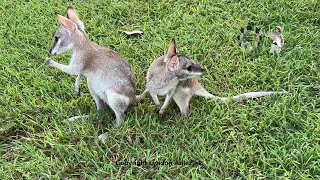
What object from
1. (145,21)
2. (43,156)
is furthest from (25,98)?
(145,21)

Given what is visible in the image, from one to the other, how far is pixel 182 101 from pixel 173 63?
16.2 inches

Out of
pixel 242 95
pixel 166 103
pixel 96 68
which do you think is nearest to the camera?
pixel 96 68

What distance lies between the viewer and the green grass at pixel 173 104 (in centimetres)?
354

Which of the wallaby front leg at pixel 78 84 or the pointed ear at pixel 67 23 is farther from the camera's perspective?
the wallaby front leg at pixel 78 84

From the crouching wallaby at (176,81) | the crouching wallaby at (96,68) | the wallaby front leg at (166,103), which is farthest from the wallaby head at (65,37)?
the wallaby front leg at (166,103)

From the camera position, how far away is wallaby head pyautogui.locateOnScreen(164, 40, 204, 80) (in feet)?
12.4

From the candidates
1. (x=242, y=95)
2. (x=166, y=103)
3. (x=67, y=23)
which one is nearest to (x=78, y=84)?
(x=67, y=23)

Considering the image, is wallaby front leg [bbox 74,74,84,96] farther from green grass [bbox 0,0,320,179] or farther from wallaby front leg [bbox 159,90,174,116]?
wallaby front leg [bbox 159,90,174,116]

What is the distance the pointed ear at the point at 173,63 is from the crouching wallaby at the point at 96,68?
0.43m

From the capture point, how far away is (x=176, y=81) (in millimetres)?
3879

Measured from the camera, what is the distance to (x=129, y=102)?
3930 millimetres

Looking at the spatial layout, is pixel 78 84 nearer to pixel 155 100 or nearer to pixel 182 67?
pixel 155 100

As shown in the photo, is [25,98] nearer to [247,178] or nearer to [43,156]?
[43,156]

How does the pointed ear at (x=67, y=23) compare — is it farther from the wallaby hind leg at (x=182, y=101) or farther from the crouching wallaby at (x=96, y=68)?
the wallaby hind leg at (x=182, y=101)
